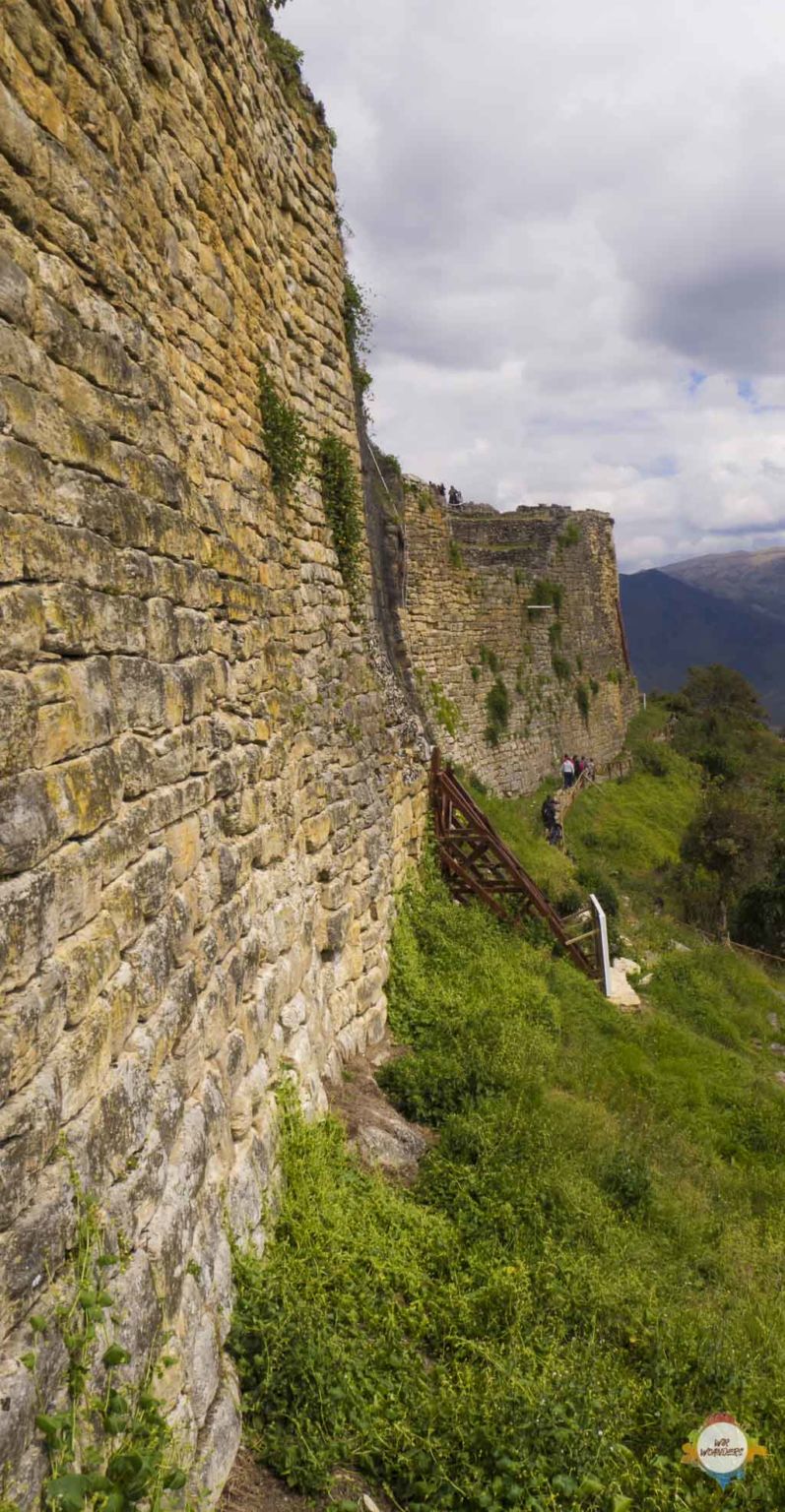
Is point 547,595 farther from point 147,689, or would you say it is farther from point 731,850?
point 147,689

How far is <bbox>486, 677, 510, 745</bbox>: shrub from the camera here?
17781 millimetres

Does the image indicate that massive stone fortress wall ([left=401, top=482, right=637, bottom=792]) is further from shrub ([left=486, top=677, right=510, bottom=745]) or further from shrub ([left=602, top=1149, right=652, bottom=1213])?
shrub ([left=602, top=1149, right=652, bottom=1213])

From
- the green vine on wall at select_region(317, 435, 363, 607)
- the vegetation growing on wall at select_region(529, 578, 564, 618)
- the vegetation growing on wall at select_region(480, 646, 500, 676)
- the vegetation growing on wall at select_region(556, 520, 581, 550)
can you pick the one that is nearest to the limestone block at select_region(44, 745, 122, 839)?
the green vine on wall at select_region(317, 435, 363, 607)

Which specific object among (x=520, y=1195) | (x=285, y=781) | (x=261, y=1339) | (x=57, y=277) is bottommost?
(x=520, y=1195)

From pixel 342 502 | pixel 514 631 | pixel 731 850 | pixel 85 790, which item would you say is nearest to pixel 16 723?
pixel 85 790

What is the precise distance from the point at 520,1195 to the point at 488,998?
2.44 metres

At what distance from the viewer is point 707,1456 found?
3.56 m

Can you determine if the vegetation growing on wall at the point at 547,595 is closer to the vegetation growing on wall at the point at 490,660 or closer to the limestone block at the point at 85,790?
the vegetation growing on wall at the point at 490,660

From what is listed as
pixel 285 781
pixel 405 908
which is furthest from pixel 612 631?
pixel 285 781

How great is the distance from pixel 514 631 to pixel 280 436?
14269 mm

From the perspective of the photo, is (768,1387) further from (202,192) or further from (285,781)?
(202,192)

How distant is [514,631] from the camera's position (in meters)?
19.3
